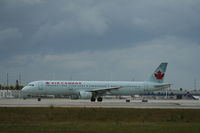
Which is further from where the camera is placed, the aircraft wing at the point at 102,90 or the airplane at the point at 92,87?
the aircraft wing at the point at 102,90

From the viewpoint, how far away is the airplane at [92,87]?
63156mm

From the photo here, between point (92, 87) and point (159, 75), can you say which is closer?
point (92, 87)

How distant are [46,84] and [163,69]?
24416mm

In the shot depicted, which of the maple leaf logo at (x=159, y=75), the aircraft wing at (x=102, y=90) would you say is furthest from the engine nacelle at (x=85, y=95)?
the maple leaf logo at (x=159, y=75)

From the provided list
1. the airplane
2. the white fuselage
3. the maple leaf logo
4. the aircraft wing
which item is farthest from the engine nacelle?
the maple leaf logo

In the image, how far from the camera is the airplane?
63.2 m

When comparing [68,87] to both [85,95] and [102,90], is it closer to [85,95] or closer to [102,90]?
[85,95]

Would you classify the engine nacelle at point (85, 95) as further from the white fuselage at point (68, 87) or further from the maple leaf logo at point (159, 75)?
the maple leaf logo at point (159, 75)

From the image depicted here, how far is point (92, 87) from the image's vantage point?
65.7 m

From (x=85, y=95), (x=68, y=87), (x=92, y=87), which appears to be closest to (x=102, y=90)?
(x=92, y=87)

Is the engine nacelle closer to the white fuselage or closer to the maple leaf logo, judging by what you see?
the white fuselage
